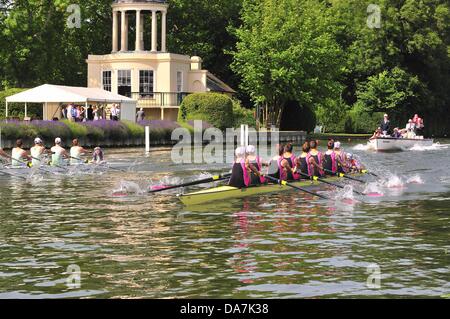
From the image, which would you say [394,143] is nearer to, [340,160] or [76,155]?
[76,155]

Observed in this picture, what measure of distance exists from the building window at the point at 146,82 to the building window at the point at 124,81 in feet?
3.12

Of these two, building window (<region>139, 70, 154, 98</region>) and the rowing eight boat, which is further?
building window (<region>139, 70, 154, 98</region>)

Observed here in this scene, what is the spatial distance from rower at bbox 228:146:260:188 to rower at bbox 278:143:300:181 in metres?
1.70

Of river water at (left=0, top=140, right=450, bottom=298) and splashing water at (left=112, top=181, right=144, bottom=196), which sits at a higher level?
splashing water at (left=112, top=181, right=144, bottom=196)

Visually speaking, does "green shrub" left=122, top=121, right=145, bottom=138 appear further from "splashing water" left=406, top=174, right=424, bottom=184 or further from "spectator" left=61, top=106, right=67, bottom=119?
"splashing water" left=406, top=174, right=424, bottom=184

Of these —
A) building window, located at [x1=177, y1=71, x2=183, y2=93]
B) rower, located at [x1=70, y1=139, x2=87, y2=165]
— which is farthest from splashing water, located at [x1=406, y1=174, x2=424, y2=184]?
building window, located at [x1=177, y1=71, x2=183, y2=93]

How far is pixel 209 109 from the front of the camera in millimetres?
68500

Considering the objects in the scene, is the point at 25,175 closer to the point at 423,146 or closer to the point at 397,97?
the point at 423,146

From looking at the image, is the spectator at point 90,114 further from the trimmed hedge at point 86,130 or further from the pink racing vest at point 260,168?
the pink racing vest at point 260,168

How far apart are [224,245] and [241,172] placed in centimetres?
800

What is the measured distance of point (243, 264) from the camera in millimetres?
16906

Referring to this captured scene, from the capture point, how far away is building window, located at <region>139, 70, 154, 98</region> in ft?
253

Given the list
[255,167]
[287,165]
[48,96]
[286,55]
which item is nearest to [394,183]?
[287,165]
